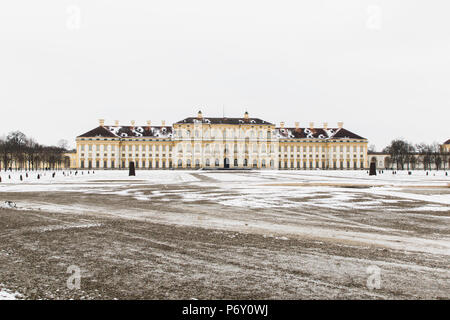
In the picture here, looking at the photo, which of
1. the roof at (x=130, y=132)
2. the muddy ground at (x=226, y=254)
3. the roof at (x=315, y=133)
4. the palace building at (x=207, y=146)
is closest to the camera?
the muddy ground at (x=226, y=254)

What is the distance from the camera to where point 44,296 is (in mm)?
3809

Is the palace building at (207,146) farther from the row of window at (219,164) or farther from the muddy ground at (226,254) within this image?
the muddy ground at (226,254)

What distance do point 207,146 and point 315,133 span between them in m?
33.7

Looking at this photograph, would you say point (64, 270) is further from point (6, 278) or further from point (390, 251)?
point (390, 251)

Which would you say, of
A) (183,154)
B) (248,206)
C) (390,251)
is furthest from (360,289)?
(183,154)

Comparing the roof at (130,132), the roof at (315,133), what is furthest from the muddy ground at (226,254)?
the roof at (315,133)

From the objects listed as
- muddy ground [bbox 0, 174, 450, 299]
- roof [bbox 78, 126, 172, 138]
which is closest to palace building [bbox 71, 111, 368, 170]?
roof [bbox 78, 126, 172, 138]

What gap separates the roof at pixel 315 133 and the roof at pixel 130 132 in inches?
1317

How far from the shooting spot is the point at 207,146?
92.4 metres

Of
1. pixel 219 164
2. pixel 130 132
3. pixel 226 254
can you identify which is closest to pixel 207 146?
pixel 219 164

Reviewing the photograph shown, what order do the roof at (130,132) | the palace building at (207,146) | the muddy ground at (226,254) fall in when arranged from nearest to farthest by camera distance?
1. the muddy ground at (226,254)
2. the palace building at (207,146)
3. the roof at (130,132)

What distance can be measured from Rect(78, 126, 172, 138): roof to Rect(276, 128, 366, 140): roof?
3344 cm

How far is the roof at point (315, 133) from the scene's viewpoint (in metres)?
100

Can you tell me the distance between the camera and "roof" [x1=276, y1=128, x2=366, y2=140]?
10006 cm
